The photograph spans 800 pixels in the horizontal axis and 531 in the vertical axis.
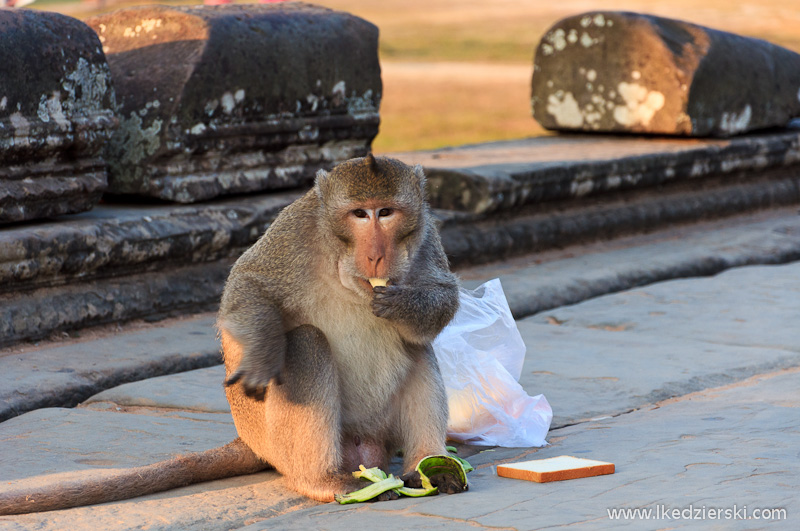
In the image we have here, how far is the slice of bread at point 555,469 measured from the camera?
2596 millimetres

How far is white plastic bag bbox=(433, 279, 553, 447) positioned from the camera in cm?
310

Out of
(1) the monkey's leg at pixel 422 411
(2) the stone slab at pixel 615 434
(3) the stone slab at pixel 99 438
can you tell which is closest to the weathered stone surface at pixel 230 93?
(2) the stone slab at pixel 615 434

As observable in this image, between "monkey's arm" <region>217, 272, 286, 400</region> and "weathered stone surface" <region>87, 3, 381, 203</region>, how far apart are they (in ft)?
6.51

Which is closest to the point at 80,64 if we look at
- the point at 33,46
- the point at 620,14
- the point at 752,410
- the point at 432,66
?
the point at 33,46

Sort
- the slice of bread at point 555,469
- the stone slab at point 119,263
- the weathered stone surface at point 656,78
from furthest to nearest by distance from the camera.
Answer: the weathered stone surface at point 656,78 → the stone slab at point 119,263 → the slice of bread at point 555,469

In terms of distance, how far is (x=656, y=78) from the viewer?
6.74 metres

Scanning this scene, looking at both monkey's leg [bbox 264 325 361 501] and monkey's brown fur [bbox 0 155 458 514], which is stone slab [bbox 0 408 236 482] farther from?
monkey's leg [bbox 264 325 361 501]

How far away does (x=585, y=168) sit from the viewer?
6.02 metres

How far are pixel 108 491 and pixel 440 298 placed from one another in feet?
2.97

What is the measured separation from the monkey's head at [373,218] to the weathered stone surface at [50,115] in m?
1.74

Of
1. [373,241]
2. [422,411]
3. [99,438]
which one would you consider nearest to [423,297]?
[373,241]

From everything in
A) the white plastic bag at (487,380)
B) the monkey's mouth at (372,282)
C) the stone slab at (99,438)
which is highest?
the monkey's mouth at (372,282)

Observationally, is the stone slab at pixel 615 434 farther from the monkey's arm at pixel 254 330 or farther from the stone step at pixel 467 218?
the stone step at pixel 467 218

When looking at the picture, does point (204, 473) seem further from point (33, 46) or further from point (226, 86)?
point (226, 86)
